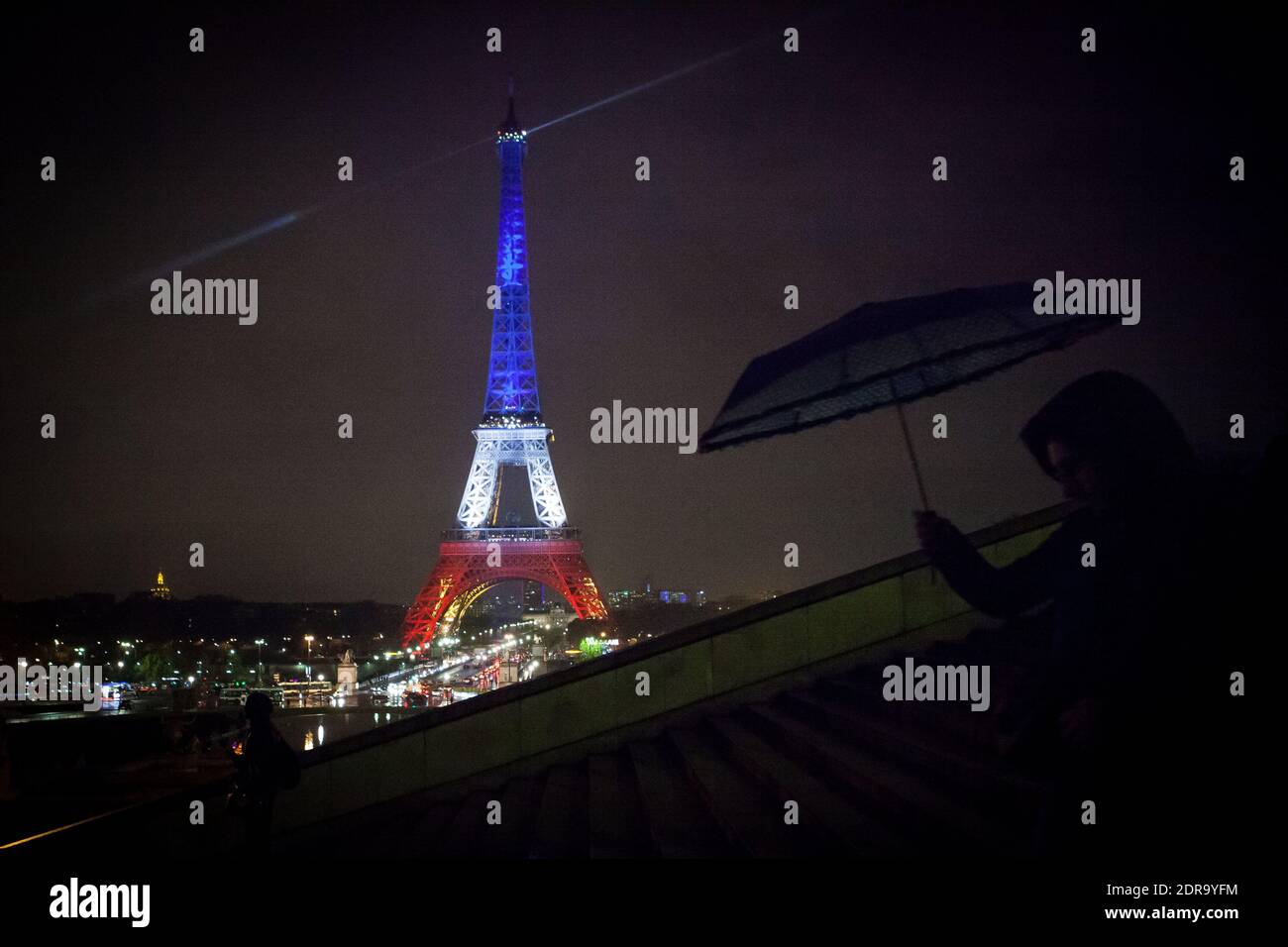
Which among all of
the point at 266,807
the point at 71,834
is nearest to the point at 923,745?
the point at 266,807

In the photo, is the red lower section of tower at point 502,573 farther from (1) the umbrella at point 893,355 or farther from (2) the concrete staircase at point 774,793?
(1) the umbrella at point 893,355

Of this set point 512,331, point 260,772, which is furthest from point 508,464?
point 260,772

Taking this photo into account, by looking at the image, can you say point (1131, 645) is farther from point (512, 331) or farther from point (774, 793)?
point (512, 331)

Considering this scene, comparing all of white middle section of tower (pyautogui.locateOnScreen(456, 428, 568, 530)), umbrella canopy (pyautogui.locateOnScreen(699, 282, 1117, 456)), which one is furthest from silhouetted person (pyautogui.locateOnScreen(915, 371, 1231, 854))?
white middle section of tower (pyautogui.locateOnScreen(456, 428, 568, 530))
